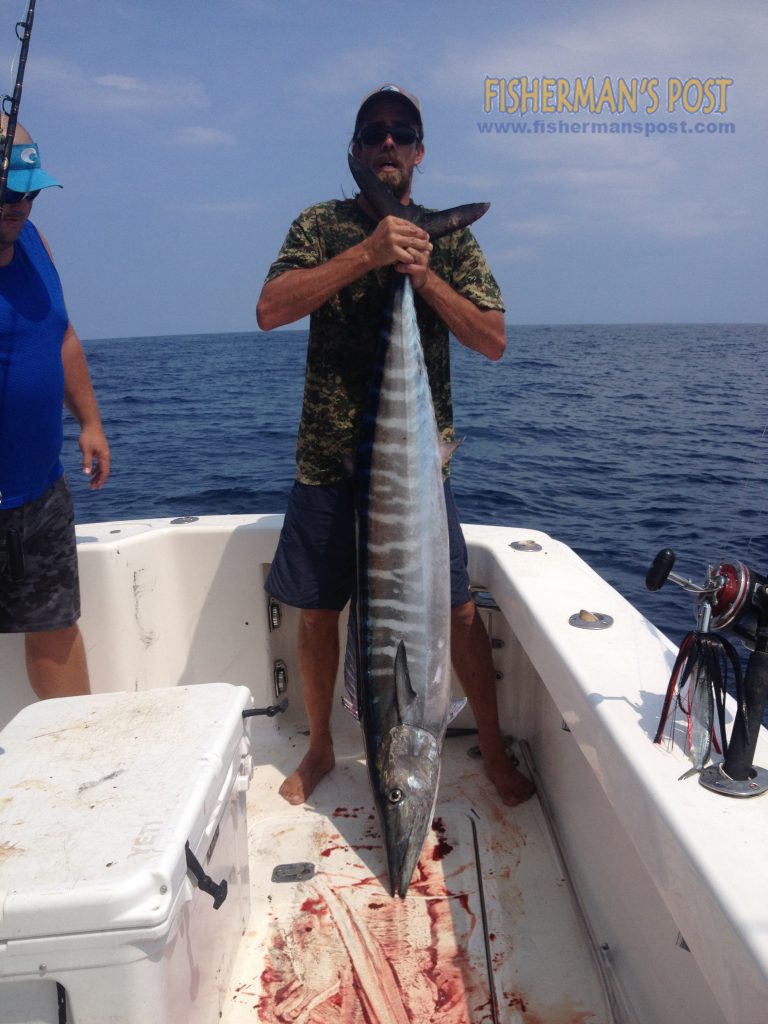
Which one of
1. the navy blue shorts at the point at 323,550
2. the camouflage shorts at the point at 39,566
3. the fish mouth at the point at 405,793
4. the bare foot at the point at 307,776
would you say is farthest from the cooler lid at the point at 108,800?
the bare foot at the point at 307,776

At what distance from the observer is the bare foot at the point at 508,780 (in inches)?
100

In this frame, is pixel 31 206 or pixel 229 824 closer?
pixel 229 824

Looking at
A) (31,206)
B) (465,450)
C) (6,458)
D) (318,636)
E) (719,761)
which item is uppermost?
(31,206)

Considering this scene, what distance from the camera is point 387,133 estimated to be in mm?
2238

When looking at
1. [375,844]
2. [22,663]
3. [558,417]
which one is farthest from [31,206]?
[558,417]

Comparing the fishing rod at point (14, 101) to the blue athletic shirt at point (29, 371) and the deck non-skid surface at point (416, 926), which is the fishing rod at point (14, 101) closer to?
the blue athletic shirt at point (29, 371)

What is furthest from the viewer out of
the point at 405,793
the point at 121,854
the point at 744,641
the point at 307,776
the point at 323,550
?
the point at 307,776

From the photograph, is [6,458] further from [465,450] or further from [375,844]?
[465,450]

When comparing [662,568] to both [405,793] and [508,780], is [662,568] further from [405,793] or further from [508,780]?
[508,780]

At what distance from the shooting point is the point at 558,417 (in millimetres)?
15383

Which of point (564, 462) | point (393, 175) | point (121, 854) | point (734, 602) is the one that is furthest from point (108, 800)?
point (564, 462)

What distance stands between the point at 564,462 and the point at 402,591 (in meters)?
9.26

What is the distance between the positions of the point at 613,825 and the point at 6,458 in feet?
6.02

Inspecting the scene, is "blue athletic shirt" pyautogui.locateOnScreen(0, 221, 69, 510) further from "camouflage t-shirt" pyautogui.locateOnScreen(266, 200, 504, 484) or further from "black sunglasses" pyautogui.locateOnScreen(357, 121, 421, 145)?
"black sunglasses" pyautogui.locateOnScreen(357, 121, 421, 145)
